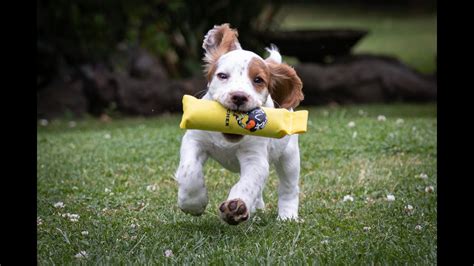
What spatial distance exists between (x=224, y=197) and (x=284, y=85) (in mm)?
1381

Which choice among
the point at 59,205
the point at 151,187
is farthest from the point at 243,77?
the point at 151,187

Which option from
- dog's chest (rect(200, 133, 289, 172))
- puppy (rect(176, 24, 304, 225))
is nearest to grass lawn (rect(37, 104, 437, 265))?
puppy (rect(176, 24, 304, 225))

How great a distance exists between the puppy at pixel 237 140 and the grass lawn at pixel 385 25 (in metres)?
11.1

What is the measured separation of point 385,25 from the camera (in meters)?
25.5

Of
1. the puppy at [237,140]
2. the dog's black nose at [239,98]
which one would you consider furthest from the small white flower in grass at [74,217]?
the dog's black nose at [239,98]

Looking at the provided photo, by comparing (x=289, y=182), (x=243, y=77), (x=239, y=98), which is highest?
(x=243, y=77)

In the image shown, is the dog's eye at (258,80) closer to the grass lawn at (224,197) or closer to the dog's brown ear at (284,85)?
the dog's brown ear at (284,85)

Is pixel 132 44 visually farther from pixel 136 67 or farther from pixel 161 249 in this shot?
pixel 161 249

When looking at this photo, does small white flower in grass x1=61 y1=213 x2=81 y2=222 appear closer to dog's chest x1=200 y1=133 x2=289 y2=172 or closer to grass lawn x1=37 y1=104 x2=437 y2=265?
grass lawn x1=37 y1=104 x2=437 y2=265

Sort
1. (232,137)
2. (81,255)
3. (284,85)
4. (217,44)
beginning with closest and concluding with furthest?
(81,255) → (232,137) → (284,85) → (217,44)

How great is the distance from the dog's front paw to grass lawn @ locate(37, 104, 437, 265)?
16 centimetres

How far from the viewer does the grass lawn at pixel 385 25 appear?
754 inches

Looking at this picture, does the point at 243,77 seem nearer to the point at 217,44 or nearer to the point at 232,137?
the point at 232,137
